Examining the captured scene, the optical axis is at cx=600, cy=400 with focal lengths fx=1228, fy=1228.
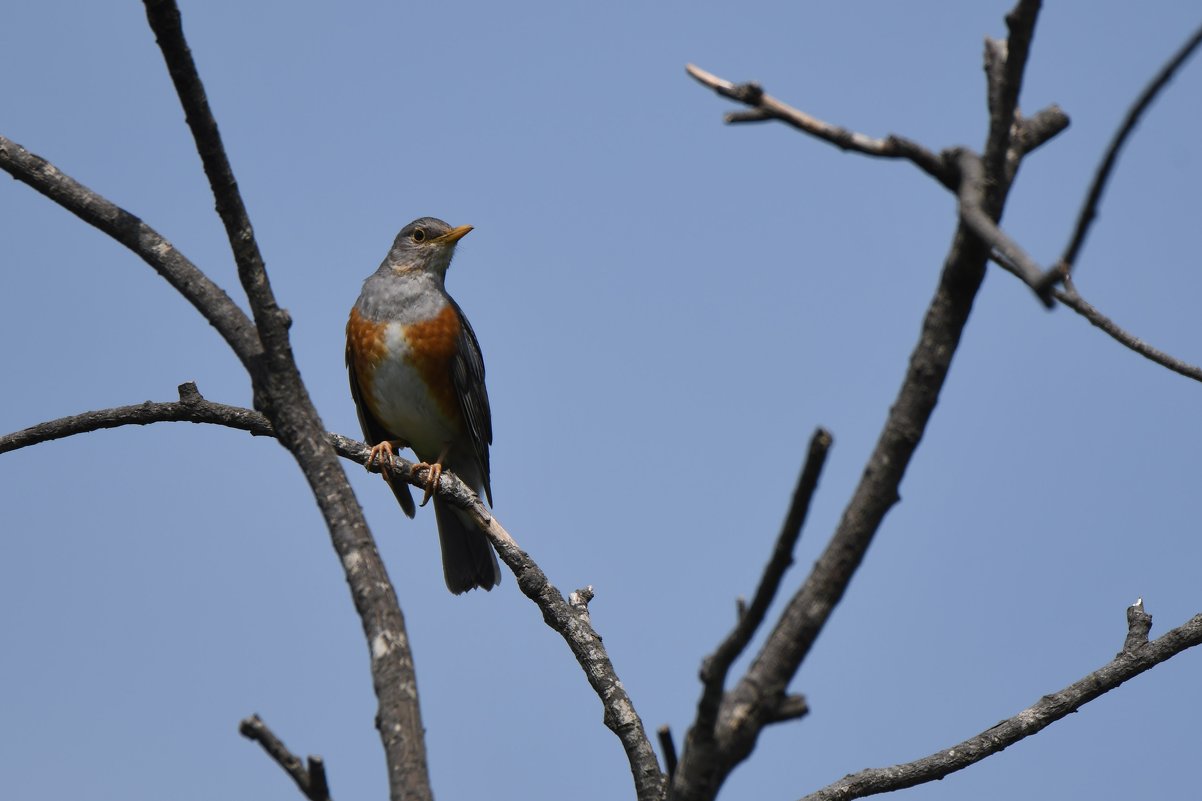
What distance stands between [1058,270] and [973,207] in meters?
0.32

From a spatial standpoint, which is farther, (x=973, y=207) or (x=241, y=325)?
(x=241, y=325)

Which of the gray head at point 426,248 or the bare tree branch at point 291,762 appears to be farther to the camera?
the gray head at point 426,248

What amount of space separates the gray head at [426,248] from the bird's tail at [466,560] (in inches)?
80.6

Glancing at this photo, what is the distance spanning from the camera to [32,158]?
379cm

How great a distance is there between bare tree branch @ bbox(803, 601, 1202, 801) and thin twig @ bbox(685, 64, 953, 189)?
2570 mm

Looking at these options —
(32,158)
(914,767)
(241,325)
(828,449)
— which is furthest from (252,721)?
(914,767)

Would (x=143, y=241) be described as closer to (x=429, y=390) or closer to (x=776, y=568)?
(x=776, y=568)

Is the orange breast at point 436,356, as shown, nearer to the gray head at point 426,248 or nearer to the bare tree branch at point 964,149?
the gray head at point 426,248

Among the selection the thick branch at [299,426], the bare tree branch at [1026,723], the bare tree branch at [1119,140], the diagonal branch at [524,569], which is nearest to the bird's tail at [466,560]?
the diagonal branch at [524,569]

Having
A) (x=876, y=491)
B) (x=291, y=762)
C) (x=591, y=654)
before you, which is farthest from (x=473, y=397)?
(x=876, y=491)

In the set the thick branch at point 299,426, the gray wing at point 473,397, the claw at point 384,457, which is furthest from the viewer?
the gray wing at point 473,397

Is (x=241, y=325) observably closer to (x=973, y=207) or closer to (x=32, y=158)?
(x=32, y=158)

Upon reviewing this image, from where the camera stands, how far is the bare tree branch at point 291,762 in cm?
244

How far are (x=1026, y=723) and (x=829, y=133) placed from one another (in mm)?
2738
